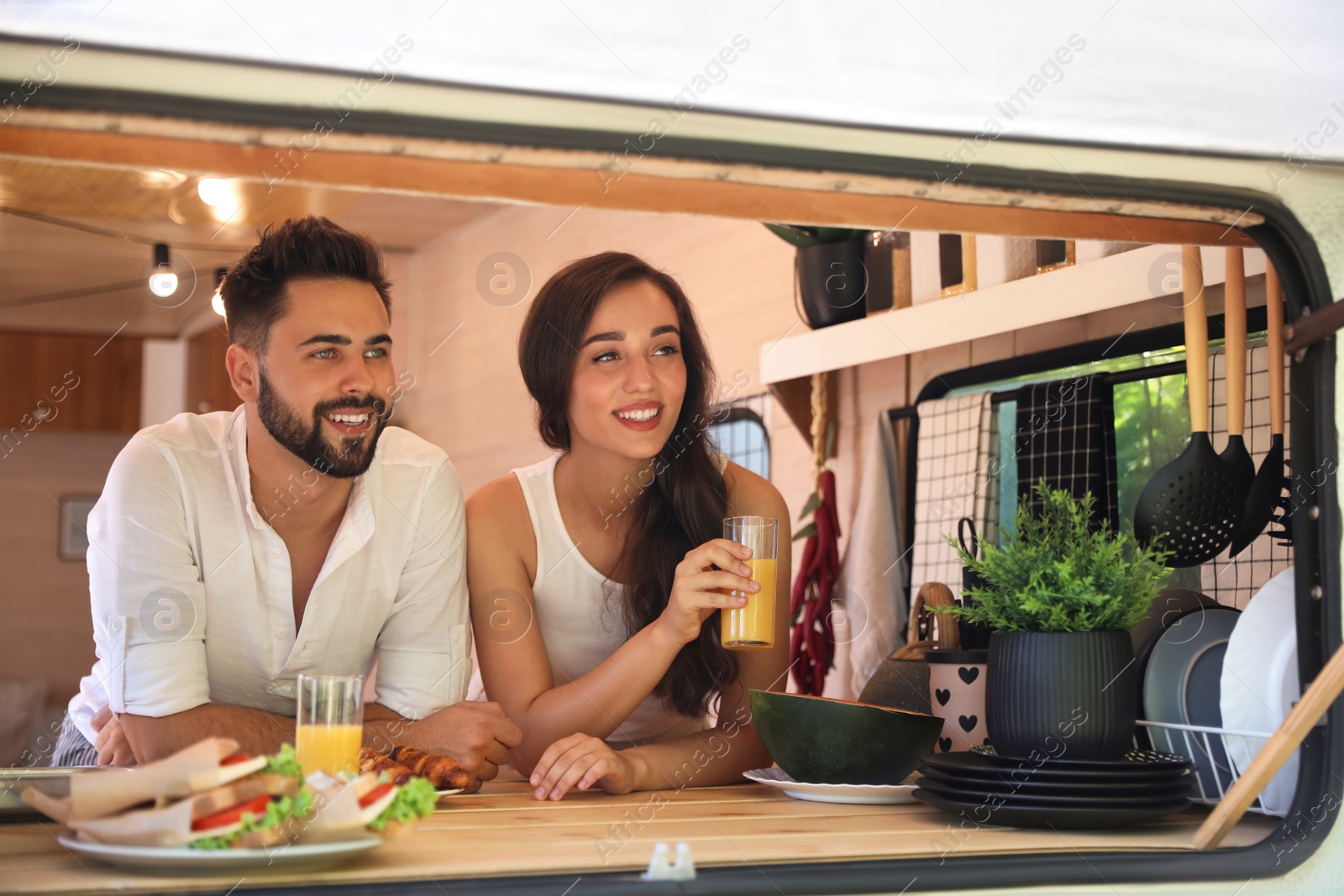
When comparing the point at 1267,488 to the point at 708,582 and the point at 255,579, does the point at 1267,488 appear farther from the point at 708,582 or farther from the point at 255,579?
the point at 255,579

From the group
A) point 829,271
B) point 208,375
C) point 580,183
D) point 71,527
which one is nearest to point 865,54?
point 580,183

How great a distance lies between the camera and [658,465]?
73.8 inches

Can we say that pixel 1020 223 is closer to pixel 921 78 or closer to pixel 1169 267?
pixel 921 78

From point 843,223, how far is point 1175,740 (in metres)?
0.69

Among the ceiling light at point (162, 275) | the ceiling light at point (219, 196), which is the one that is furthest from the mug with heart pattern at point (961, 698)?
the ceiling light at point (162, 275)

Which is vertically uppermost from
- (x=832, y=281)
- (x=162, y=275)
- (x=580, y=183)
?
(x=162, y=275)

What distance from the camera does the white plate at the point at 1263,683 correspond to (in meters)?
1.10

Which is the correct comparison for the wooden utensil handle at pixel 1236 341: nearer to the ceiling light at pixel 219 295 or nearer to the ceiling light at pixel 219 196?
the ceiling light at pixel 219 295

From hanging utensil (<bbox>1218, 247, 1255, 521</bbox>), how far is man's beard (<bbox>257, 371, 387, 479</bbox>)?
1126mm

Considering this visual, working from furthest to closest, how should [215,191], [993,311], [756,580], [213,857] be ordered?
[215,191] < [993,311] < [756,580] < [213,857]

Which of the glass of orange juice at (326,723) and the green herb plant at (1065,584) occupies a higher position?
the green herb plant at (1065,584)

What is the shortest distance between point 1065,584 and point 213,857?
78cm

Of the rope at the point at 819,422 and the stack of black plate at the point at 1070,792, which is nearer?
the stack of black plate at the point at 1070,792

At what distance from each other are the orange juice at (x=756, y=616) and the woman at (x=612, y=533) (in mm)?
121
